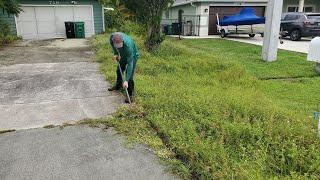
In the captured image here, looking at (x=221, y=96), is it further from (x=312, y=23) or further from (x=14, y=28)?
(x=14, y=28)

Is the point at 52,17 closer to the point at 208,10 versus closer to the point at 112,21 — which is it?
the point at 112,21

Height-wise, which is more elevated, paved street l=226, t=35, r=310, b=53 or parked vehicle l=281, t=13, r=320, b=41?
parked vehicle l=281, t=13, r=320, b=41

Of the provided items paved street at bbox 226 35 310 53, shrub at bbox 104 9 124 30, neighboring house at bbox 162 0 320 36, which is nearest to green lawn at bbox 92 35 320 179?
paved street at bbox 226 35 310 53

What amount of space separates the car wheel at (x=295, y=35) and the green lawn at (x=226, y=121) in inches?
415

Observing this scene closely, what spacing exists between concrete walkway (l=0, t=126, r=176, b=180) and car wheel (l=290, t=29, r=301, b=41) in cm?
1663

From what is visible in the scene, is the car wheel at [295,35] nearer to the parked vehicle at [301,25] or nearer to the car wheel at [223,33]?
the parked vehicle at [301,25]

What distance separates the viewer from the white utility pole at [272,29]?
10.6 metres

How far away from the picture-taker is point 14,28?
19797 millimetres

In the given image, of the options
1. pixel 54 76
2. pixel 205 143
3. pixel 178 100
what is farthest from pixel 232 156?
pixel 54 76

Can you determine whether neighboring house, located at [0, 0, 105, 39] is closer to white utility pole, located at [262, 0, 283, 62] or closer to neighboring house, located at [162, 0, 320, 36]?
neighboring house, located at [162, 0, 320, 36]

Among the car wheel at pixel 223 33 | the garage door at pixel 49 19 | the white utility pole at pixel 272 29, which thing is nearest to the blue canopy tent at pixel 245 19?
the car wheel at pixel 223 33

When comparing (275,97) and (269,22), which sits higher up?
(269,22)

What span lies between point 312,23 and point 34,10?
55.8ft

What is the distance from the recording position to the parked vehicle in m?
17.9
